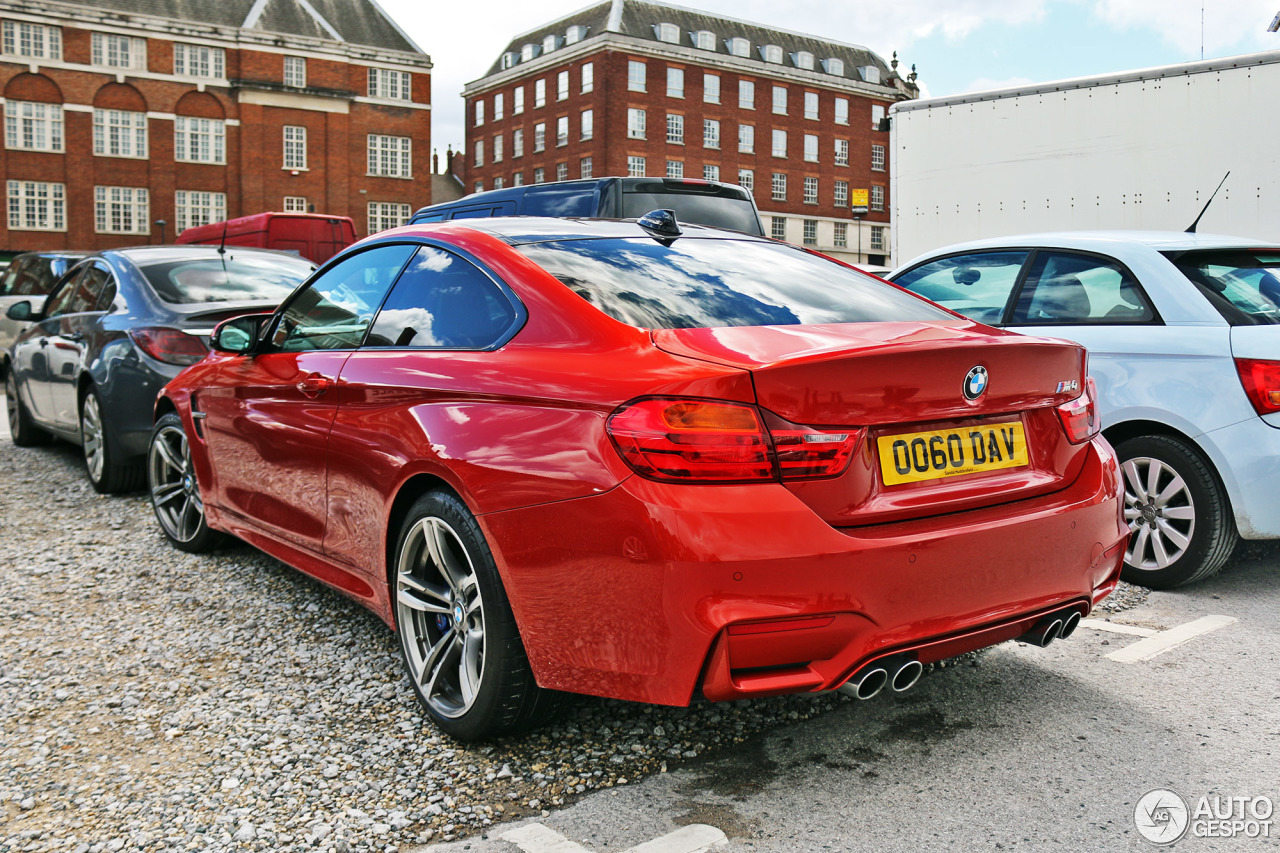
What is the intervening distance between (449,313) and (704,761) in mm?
1540

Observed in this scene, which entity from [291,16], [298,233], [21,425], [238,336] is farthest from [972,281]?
[291,16]

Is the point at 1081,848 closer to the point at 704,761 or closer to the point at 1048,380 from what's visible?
the point at 704,761

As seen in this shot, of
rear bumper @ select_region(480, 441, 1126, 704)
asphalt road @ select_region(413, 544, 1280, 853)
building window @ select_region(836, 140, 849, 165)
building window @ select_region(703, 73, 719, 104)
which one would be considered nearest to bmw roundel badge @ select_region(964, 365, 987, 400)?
rear bumper @ select_region(480, 441, 1126, 704)

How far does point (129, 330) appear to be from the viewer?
6.54 meters

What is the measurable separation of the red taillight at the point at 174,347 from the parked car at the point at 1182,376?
15.1 feet

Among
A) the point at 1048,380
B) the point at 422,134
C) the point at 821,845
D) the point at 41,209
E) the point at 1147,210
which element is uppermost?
the point at 422,134

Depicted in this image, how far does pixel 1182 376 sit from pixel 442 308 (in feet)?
10.7

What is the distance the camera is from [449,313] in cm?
337

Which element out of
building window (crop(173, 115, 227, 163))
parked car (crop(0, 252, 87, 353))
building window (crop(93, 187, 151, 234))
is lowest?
parked car (crop(0, 252, 87, 353))

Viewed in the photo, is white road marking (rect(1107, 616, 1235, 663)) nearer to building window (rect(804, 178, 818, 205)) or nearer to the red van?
the red van

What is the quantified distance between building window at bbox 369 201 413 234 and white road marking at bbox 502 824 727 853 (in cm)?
5270

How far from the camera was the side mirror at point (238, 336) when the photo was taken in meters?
4.43

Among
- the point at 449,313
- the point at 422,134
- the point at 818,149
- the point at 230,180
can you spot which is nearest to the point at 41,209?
the point at 230,180

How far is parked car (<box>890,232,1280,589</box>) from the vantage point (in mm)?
4531
